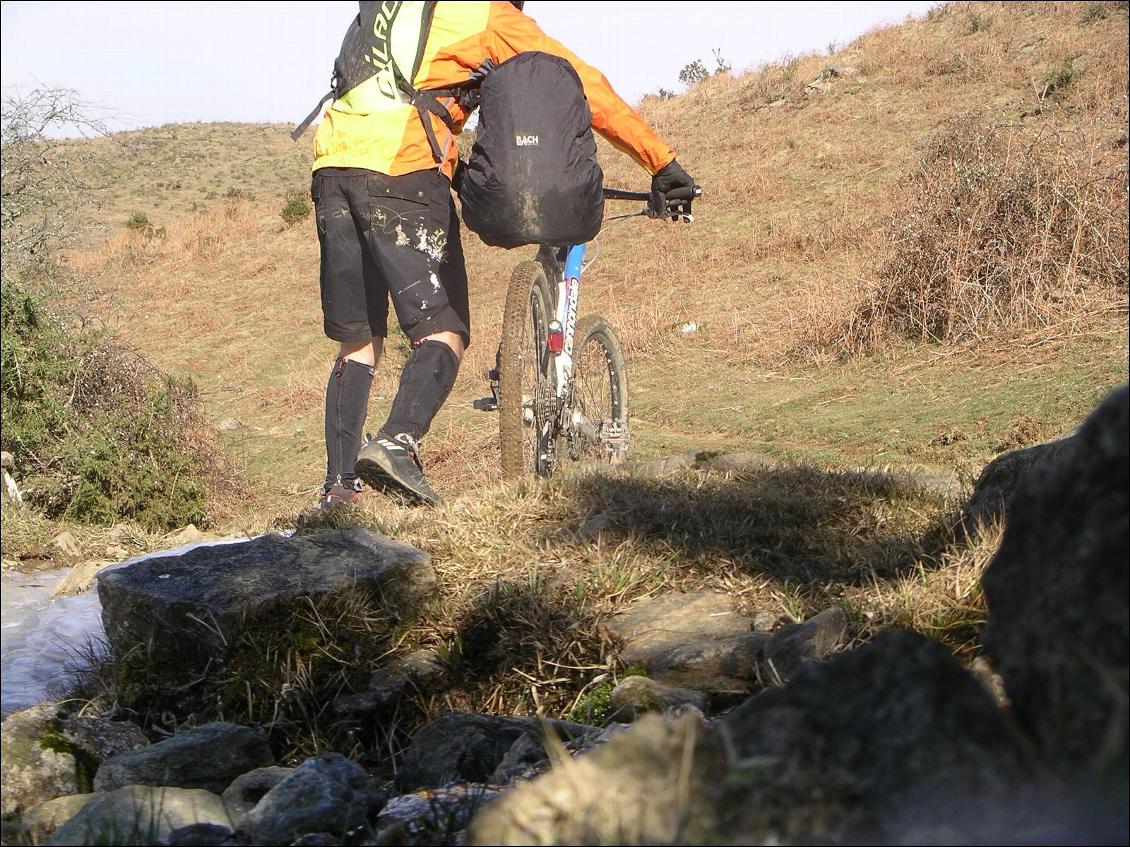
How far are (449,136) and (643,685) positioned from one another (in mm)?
2109

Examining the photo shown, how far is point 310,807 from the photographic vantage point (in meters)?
Answer: 1.86

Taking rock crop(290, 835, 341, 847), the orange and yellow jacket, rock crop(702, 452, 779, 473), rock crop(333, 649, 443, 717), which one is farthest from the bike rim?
rock crop(290, 835, 341, 847)

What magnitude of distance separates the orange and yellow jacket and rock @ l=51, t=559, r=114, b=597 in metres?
1.76

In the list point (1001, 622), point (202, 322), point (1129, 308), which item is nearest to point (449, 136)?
point (1001, 622)

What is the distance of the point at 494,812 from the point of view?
3.67 feet

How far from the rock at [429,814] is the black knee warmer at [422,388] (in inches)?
78.3

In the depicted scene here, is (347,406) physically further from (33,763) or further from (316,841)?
(316,841)

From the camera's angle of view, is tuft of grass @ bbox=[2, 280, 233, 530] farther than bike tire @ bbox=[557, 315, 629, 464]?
Yes

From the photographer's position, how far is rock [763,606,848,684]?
8.71 feet

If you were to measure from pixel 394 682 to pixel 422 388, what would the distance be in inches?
50.2

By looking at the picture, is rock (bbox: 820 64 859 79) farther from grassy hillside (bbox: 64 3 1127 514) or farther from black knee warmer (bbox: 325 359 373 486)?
black knee warmer (bbox: 325 359 373 486)

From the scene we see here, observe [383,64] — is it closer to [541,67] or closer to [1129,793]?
[541,67]

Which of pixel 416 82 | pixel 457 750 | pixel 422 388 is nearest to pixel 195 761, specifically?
pixel 457 750

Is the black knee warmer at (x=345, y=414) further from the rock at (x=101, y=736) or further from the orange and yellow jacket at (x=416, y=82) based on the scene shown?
the rock at (x=101, y=736)
